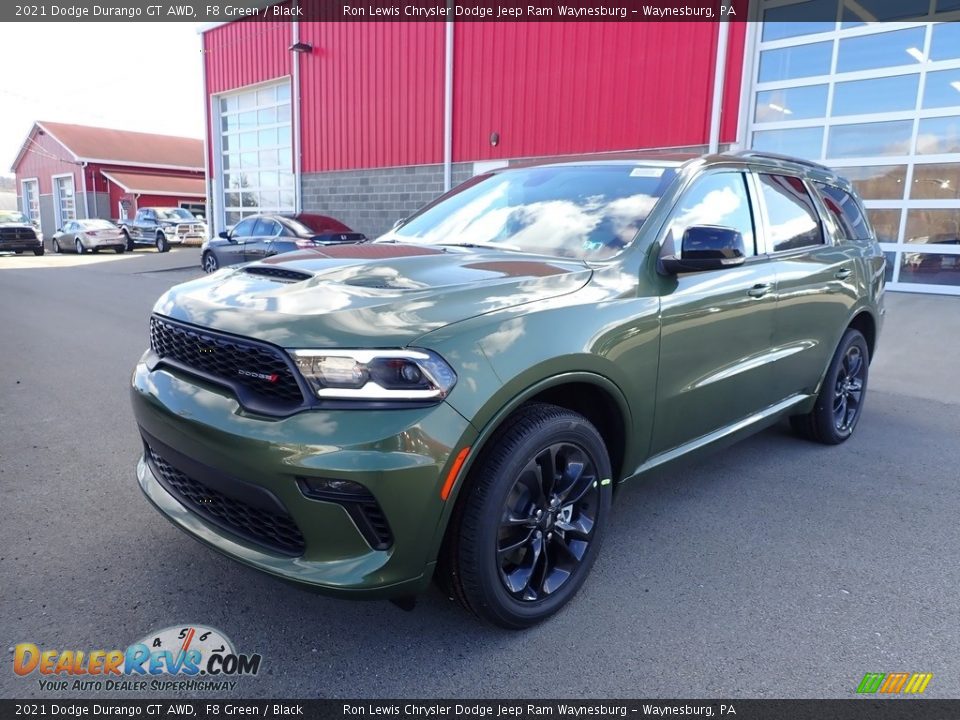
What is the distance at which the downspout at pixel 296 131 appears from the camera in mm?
18000

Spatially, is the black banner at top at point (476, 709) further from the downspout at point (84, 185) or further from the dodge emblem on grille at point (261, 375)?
the downspout at point (84, 185)

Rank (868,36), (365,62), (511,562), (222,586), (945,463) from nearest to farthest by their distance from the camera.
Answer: (511,562), (222,586), (945,463), (868,36), (365,62)

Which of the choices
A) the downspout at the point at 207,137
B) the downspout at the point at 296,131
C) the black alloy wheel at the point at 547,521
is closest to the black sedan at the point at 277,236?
the downspout at the point at 296,131

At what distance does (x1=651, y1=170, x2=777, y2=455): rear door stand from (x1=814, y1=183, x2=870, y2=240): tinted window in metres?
1.21

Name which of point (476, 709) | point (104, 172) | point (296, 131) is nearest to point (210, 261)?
point (296, 131)

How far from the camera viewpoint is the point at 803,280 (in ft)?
13.2

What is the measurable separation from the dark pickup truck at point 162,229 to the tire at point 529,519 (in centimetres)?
2729

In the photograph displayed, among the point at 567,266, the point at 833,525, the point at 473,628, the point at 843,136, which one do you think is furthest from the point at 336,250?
the point at 843,136

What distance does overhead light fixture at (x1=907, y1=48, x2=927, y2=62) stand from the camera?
9.85 m

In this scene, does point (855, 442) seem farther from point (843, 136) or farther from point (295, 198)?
point (295, 198)

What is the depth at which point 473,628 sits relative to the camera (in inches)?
105

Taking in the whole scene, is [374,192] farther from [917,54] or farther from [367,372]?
[367,372]

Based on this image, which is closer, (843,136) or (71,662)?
(71,662)

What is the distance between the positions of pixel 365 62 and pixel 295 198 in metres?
4.33
